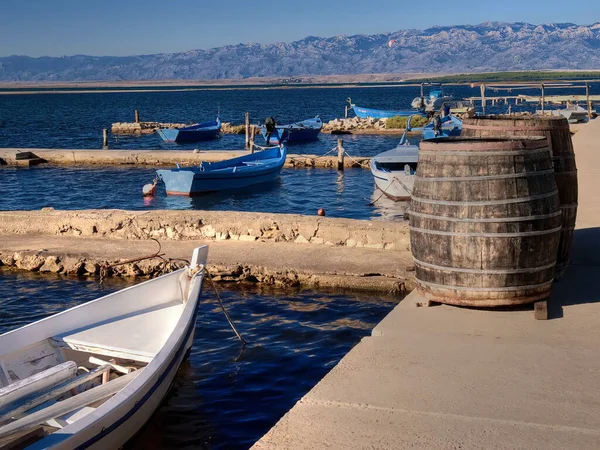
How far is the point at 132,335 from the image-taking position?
24.7 feet

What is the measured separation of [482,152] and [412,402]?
2.28 metres

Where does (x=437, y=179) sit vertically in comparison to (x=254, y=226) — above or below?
above

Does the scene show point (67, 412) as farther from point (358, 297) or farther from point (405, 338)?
point (358, 297)

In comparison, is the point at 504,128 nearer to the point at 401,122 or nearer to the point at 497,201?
the point at 497,201

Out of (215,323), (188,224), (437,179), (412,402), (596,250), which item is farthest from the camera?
(188,224)

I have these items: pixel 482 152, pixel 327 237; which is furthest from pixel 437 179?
pixel 327 237

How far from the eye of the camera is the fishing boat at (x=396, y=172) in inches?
835

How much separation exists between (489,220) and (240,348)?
3.74m

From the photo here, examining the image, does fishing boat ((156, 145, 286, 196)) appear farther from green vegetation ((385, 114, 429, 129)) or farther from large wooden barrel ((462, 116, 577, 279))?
green vegetation ((385, 114, 429, 129))

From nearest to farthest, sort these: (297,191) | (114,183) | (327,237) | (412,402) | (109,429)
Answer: (412,402)
(109,429)
(327,237)
(297,191)
(114,183)

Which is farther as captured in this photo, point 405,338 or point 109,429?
point 405,338

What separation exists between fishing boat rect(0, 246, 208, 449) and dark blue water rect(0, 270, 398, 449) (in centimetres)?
46

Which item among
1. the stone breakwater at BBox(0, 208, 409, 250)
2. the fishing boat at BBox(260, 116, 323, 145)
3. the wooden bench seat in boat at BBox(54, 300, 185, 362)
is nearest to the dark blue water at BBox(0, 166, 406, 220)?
the stone breakwater at BBox(0, 208, 409, 250)

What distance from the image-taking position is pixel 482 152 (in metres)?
6.19
